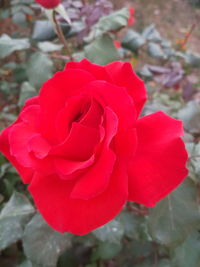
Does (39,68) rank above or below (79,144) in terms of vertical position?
below

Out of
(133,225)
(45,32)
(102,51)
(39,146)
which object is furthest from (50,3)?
(133,225)

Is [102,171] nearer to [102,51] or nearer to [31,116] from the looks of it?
[31,116]

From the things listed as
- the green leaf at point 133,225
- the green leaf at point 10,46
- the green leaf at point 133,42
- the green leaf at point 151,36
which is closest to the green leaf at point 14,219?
the green leaf at point 133,225

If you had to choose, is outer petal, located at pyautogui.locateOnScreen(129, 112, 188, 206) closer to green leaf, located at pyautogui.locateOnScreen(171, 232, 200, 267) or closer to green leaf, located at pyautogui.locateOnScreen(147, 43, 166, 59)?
green leaf, located at pyautogui.locateOnScreen(171, 232, 200, 267)

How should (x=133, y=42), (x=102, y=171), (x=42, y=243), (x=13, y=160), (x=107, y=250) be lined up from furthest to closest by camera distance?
(x=133, y=42)
(x=107, y=250)
(x=42, y=243)
(x=13, y=160)
(x=102, y=171)

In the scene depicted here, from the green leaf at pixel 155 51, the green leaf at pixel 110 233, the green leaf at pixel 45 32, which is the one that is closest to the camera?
the green leaf at pixel 110 233

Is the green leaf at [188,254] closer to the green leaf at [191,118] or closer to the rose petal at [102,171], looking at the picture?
the green leaf at [191,118]
